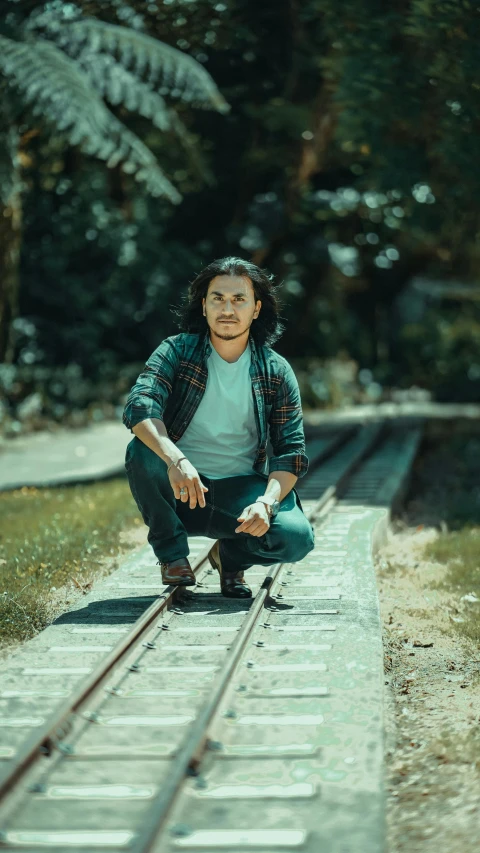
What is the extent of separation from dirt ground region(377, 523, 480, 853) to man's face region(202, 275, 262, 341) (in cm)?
195

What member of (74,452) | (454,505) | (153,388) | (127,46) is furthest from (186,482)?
A: (74,452)

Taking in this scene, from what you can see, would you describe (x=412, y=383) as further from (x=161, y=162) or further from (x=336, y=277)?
(x=161, y=162)

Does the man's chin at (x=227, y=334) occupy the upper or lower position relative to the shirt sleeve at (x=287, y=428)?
upper

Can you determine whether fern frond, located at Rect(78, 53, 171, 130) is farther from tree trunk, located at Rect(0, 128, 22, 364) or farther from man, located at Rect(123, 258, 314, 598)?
man, located at Rect(123, 258, 314, 598)

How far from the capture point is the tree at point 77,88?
11336 mm

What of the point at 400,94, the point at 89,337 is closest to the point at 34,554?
the point at 400,94

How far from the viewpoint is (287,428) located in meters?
6.16

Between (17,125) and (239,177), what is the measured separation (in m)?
10.8

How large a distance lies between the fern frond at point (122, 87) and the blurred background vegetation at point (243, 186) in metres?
0.05

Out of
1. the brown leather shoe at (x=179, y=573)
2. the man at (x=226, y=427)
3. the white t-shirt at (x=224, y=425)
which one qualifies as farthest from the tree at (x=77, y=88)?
the brown leather shoe at (x=179, y=573)

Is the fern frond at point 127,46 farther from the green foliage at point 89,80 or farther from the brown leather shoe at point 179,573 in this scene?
the brown leather shoe at point 179,573

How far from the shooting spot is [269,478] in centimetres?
598

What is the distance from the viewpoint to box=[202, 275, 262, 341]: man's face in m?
6.03

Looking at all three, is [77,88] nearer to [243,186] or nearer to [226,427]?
[226,427]
